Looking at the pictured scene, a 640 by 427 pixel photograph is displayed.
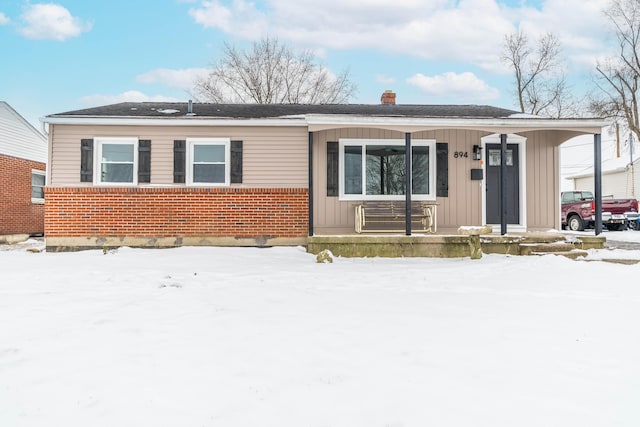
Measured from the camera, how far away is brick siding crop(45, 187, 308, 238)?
9.67 meters

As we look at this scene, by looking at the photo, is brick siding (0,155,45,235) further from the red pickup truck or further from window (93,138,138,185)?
the red pickup truck

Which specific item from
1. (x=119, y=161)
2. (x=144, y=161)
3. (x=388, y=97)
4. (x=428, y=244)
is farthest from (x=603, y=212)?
(x=119, y=161)

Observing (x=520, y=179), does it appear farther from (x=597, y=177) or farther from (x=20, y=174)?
(x=20, y=174)

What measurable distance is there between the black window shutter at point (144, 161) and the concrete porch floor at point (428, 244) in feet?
13.4

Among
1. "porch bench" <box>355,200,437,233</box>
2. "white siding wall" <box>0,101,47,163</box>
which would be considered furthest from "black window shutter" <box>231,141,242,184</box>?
"white siding wall" <box>0,101,47,163</box>

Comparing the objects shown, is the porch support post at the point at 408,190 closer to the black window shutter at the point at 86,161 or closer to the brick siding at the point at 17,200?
the black window shutter at the point at 86,161

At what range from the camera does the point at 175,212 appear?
9.81 metres

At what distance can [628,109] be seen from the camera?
2536cm

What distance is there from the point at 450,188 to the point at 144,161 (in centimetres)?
711

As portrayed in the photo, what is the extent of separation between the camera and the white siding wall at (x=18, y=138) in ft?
50.4

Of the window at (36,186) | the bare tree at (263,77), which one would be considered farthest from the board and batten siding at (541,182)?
the bare tree at (263,77)

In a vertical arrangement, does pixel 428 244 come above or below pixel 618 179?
below

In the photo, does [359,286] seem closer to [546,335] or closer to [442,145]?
[546,335]

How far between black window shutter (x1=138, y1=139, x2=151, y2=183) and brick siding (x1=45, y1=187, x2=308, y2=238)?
0.93ft
